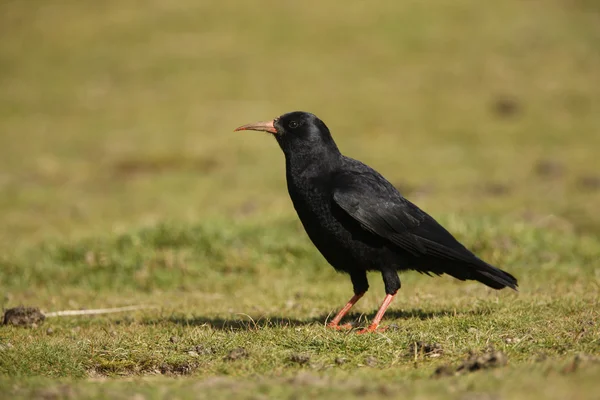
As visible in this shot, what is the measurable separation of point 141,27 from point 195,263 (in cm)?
1833

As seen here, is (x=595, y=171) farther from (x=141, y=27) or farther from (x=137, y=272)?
(x=141, y=27)

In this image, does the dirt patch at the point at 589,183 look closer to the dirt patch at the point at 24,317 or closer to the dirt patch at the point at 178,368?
the dirt patch at the point at 24,317

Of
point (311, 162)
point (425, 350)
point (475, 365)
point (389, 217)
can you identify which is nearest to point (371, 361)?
point (425, 350)

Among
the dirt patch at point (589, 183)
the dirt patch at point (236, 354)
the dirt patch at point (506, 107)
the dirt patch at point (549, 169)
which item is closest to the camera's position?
the dirt patch at point (236, 354)

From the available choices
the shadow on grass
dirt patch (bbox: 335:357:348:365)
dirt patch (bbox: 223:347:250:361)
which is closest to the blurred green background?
the shadow on grass

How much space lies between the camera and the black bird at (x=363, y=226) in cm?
634

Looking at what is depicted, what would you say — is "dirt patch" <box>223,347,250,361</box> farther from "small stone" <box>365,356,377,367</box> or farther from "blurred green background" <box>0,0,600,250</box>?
"blurred green background" <box>0,0,600,250</box>

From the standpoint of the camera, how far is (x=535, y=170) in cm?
1606

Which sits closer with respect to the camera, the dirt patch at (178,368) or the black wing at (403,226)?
the dirt patch at (178,368)

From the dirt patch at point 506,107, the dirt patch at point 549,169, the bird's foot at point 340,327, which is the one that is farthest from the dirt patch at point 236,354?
the dirt patch at point 506,107

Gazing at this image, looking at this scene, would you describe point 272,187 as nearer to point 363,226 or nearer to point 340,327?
point 363,226

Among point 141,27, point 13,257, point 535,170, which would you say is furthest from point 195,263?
point 141,27

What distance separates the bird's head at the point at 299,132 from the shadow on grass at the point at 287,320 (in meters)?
1.45

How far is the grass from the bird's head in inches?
59.1
